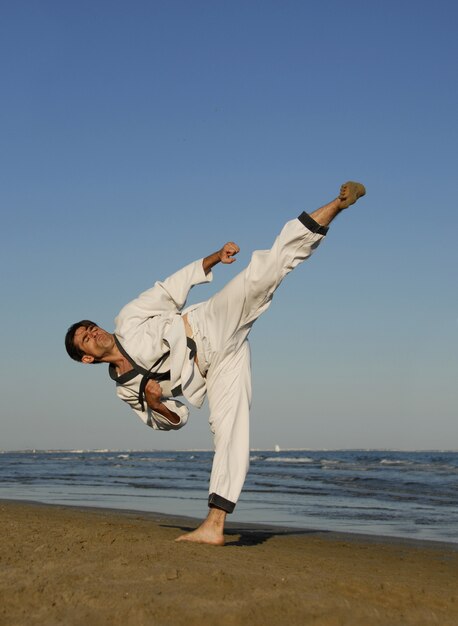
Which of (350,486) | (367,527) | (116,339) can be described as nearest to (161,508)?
(367,527)

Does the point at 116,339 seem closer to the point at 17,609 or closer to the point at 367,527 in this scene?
the point at 17,609

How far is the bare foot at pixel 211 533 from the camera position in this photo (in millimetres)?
4625

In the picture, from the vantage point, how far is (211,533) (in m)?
4.66

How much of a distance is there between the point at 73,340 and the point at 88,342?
11cm

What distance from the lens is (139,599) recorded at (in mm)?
2975

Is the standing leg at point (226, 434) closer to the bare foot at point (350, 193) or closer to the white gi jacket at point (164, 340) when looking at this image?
the white gi jacket at point (164, 340)

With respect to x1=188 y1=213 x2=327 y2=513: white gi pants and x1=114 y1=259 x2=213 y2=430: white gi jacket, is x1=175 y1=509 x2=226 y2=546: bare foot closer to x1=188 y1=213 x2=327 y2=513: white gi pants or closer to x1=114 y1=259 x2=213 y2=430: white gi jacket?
x1=188 y1=213 x2=327 y2=513: white gi pants

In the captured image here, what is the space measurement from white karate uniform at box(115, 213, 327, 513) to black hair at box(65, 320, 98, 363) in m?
0.27

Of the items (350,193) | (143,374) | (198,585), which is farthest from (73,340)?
(198,585)

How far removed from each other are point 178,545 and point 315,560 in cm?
78

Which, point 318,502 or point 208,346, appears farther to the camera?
point 318,502

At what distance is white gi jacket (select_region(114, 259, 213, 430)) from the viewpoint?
484cm

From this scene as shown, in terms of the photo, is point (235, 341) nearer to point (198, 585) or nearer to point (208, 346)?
point (208, 346)

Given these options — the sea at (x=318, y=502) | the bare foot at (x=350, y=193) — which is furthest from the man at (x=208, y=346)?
the sea at (x=318, y=502)
